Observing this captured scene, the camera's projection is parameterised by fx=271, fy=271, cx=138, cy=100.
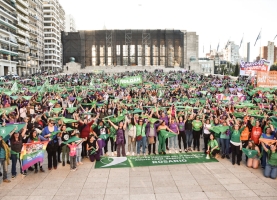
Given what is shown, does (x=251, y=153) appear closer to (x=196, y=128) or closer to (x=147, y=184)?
(x=196, y=128)

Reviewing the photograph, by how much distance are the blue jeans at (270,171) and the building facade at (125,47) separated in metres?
76.8

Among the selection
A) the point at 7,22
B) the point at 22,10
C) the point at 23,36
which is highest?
the point at 22,10

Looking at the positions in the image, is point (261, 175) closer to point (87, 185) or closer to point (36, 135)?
point (87, 185)

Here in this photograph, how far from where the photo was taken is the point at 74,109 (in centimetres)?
1449

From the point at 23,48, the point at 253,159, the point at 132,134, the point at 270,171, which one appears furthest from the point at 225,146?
the point at 23,48

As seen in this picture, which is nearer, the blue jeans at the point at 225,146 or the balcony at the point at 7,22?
the blue jeans at the point at 225,146

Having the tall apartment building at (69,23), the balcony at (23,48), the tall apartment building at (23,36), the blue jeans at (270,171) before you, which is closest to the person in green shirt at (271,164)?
the blue jeans at (270,171)

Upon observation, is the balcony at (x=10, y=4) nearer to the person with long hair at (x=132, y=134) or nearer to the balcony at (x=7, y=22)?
the balcony at (x=7, y=22)

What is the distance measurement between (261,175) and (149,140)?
3914mm

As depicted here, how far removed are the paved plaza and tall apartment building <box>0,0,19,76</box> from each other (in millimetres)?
58038

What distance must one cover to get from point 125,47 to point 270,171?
3162 inches

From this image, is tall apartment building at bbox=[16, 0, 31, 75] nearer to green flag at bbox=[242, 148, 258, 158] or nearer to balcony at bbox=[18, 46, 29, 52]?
balcony at bbox=[18, 46, 29, 52]

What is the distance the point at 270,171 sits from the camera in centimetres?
806

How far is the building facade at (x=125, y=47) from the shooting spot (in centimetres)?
8325
